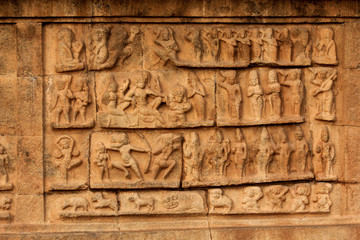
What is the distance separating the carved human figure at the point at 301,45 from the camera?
341 inches

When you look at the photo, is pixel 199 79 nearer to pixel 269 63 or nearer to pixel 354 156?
pixel 269 63

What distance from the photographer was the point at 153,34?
8.48 meters

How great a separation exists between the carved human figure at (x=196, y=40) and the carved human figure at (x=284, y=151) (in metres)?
1.44

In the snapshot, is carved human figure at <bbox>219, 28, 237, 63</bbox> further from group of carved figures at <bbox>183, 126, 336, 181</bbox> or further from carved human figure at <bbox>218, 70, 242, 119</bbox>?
group of carved figures at <bbox>183, 126, 336, 181</bbox>

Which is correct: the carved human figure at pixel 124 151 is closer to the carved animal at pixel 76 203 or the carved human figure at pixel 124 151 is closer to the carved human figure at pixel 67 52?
the carved animal at pixel 76 203

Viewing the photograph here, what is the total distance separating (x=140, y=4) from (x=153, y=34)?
1.35ft

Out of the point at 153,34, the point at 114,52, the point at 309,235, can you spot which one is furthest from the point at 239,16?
the point at 309,235

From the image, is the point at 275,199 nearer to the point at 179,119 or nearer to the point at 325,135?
the point at 325,135

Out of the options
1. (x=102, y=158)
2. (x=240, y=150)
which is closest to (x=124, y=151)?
(x=102, y=158)

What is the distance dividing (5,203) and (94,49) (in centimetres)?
218

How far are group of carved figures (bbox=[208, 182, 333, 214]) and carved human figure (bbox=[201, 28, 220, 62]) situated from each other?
1.66 meters

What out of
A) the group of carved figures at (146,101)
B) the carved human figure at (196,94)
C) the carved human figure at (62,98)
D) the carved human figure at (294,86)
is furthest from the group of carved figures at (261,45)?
the carved human figure at (62,98)

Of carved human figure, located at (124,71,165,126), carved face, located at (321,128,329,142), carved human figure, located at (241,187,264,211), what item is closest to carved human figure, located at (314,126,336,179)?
carved face, located at (321,128,329,142)

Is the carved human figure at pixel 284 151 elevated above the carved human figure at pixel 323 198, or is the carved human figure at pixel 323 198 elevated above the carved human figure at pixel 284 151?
the carved human figure at pixel 284 151
